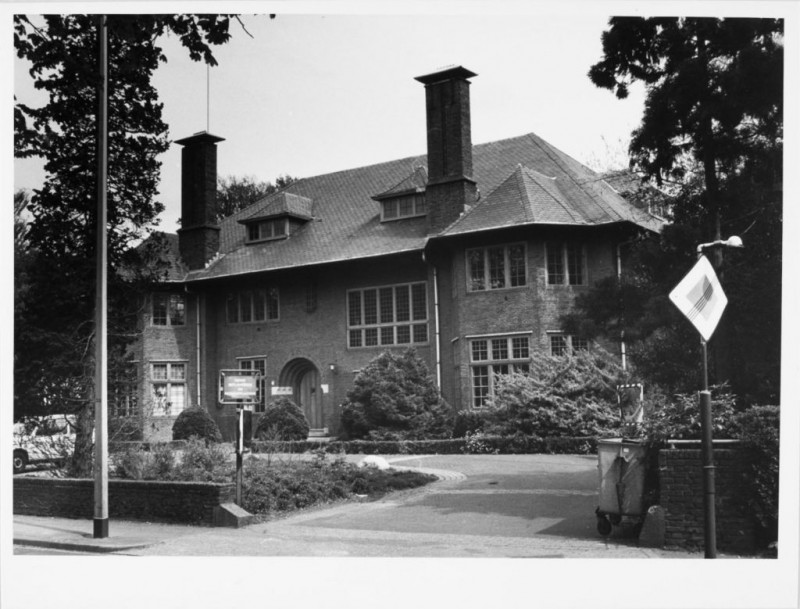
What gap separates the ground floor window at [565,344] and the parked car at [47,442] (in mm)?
12098

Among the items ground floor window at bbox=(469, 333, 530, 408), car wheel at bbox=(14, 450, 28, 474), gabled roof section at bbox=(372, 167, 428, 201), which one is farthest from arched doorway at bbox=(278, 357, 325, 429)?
car wheel at bbox=(14, 450, 28, 474)

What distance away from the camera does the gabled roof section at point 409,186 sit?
2614cm

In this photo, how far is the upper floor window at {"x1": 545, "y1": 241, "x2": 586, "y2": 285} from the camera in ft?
75.7

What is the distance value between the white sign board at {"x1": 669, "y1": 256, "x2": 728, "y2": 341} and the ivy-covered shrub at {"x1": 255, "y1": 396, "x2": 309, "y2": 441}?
16.9m

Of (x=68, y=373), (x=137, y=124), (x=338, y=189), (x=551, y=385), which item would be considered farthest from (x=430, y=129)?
(x=68, y=373)

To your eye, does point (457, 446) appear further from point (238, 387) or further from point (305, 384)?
point (238, 387)

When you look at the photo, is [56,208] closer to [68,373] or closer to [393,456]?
[68,373]

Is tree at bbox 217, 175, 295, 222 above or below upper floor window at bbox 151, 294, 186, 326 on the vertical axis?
above

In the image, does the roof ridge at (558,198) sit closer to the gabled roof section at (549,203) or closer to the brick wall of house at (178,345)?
the gabled roof section at (549,203)

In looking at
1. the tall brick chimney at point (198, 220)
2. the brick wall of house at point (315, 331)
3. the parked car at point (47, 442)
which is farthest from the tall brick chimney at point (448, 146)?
the parked car at point (47, 442)

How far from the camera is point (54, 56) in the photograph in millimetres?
11117

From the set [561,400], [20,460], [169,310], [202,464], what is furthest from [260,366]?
[202,464]

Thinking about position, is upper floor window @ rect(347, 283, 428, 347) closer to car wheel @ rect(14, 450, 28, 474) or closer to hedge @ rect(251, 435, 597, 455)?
hedge @ rect(251, 435, 597, 455)

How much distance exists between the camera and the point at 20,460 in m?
14.4
